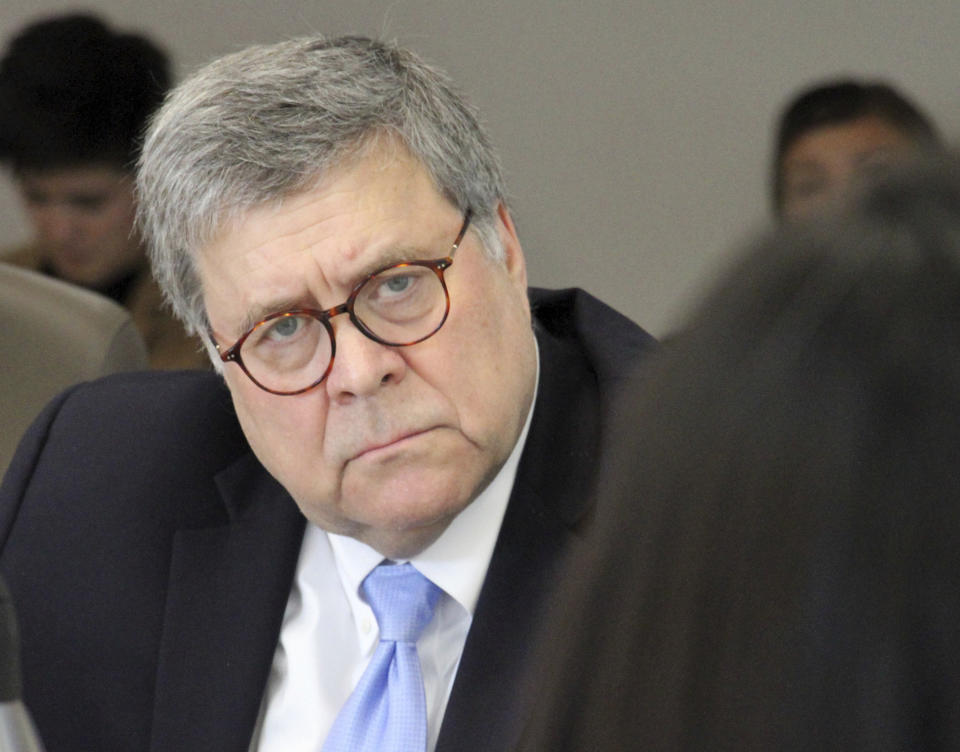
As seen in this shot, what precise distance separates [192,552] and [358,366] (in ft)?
1.29

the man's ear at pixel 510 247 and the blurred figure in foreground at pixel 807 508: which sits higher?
the blurred figure in foreground at pixel 807 508

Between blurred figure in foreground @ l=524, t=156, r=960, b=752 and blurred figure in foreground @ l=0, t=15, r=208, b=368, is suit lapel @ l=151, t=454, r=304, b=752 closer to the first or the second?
blurred figure in foreground @ l=0, t=15, r=208, b=368

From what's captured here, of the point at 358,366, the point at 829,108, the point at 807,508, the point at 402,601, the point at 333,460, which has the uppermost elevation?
the point at 807,508

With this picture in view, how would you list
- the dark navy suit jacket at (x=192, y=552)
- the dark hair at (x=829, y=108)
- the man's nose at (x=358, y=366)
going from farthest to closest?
the dark hair at (x=829, y=108), the dark navy suit jacket at (x=192, y=552), the man's nose at (x=358, y=366)

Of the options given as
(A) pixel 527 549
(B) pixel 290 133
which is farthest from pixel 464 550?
(B) pixel 290 133

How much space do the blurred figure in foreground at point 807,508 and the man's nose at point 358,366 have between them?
0.92m

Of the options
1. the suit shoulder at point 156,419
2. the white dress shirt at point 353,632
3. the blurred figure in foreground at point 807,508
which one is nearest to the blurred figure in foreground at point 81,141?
the suit shoulder at point 156,419

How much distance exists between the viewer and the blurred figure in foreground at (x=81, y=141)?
2686mm

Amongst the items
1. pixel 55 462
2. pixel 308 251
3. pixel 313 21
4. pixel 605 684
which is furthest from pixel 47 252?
pixel 605 684

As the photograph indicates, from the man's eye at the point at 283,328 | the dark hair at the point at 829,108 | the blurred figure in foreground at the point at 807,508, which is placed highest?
the blurred figure in foreground at the point at 807,508

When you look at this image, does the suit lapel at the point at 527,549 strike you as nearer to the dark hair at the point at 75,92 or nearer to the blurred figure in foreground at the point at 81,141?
the blurred figure in foreground at the point at 81,141

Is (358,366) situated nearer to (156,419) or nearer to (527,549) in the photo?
(527,549)

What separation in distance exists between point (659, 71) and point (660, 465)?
2.57 metres

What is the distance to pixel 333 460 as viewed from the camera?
1433 mm
